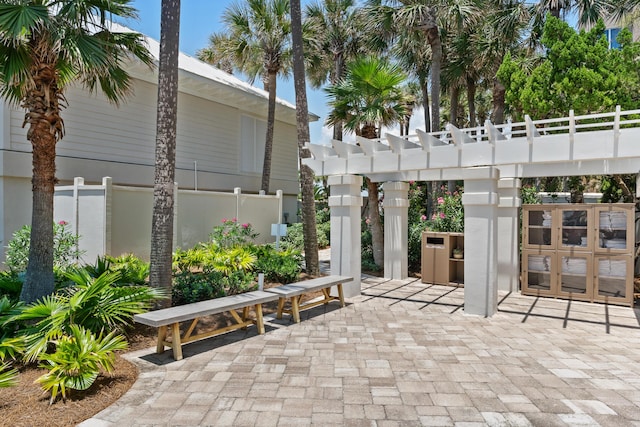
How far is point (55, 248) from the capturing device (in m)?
8.79

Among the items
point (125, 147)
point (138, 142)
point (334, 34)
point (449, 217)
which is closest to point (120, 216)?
point (125, 147)

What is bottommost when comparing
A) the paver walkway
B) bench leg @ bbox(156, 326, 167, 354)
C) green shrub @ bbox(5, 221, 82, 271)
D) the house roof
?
the paver walkway

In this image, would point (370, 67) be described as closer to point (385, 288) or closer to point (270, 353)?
point (385, 288)

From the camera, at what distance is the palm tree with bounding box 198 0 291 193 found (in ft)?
48.5

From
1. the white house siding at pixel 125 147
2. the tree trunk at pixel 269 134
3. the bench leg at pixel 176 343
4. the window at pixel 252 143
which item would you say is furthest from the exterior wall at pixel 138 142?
the bench leg at pixel 176 343

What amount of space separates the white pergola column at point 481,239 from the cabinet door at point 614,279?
8.64 feet

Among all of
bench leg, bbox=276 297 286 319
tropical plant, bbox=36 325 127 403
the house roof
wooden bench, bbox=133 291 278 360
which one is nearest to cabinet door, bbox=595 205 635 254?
bench leg, bbox=276 297 286 319

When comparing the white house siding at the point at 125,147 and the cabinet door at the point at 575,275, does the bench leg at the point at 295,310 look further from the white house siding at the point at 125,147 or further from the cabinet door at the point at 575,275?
the white house siding at the point at 125,147

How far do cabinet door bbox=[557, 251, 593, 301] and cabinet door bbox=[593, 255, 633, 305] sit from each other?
116 mm

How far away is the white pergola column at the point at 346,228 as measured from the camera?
27.7 ft

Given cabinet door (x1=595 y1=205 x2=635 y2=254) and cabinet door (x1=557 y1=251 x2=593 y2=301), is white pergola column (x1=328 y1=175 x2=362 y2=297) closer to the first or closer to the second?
cabinet door (x1=557 y1=251 x2=593 y2=301)

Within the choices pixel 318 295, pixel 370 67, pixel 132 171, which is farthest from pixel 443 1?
pixel 132 171

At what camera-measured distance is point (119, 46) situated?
653cm

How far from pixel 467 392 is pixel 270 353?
2359 millimetres
